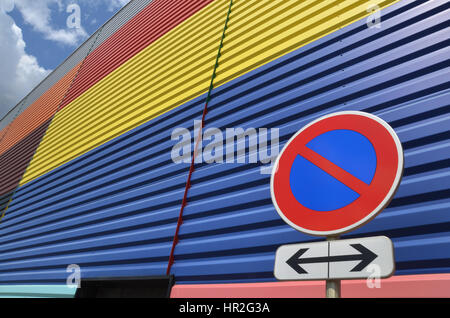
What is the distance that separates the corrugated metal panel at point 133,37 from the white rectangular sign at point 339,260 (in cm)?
477

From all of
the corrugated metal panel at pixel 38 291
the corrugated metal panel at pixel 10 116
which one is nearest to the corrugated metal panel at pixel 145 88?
the corrugated metal panel at pixel 38 291

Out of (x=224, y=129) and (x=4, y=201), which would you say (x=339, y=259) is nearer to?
(x=224, y=129)

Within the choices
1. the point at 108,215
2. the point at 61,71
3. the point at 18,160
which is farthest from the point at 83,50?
the point at 108,215

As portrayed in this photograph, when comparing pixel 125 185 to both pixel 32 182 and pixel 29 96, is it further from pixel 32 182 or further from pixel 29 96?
pixel 29 96

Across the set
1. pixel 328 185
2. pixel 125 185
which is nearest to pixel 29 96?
pixel 125 185

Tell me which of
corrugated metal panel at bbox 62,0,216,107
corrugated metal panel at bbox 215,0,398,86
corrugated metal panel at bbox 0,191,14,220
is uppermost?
corrugated metal panel at bbox 62,0,216,107

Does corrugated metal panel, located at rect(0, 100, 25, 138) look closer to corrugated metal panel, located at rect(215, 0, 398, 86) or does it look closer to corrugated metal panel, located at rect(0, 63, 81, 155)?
corrugated metal panel, located at rect(0, 63, 81, 155)

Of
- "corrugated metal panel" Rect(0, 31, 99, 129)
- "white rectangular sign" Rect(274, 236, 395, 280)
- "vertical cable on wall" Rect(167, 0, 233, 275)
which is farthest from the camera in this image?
"corrugated metal panel" Rect(0, 31, 99, 129)

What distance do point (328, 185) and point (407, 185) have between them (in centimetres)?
88

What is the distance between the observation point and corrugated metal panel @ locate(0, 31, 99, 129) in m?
9.58

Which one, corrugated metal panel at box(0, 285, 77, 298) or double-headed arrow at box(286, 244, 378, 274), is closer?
double-headed arrow at box(286, 244, 378, 274)

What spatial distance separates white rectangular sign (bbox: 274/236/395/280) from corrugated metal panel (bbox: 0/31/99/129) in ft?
32.2

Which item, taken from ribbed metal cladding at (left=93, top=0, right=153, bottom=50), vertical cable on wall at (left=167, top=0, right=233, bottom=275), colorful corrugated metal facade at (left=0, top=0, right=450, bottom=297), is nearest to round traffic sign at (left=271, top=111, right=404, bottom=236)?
colorful corrugated metal facade at (left=0, top=0, right=450, bottom=297)

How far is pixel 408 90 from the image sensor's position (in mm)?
2086
